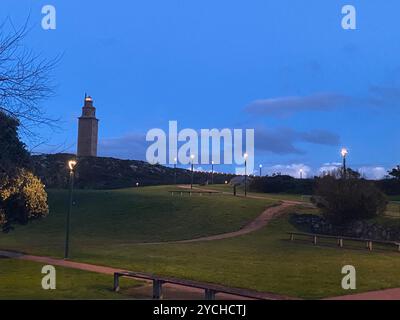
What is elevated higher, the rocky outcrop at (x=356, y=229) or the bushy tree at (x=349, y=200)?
the bushy tree at (x=349, y=200)

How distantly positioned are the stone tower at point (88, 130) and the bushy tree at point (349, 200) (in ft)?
268

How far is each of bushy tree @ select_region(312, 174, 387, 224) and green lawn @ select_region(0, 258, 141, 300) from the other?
25.0 metres

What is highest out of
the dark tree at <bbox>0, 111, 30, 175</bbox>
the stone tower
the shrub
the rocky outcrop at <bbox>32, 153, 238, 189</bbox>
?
the stone tower

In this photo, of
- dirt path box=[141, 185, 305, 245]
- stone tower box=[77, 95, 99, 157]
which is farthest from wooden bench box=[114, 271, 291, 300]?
stone tower box=[77, 95, 99, 157]

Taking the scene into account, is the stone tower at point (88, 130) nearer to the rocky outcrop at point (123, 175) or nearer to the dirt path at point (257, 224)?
the rocky outcrop at point (123, 175)

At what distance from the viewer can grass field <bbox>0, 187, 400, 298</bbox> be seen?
17609 mm

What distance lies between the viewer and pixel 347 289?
1498 centimetres

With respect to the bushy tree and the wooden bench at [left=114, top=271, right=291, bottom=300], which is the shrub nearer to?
the wooden bench at [left=114, top=271, right=291, bottom=300]

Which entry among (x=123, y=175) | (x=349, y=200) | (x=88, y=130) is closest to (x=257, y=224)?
(x=349, y=200)

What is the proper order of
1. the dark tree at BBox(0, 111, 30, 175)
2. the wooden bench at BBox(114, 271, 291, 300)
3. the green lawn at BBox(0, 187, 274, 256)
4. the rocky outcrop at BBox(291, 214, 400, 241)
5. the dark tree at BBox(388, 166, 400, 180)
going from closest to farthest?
the dark tree at BBox(0, 111, 30, 175)
the wooden bench at BBox(114, 271, 291, 300)
the green lawn at BBox(0, 187, 274, 256)
the rocky outcrop at BBox(291, 214, 400, 241)
the dark tree at BBox(388, 166, 400, 180)

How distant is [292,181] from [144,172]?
166ft

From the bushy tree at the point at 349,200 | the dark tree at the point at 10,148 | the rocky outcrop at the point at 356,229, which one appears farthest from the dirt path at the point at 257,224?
the dark tree at the point at 10,148

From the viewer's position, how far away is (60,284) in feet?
50.8

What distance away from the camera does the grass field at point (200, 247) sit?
17.6m
